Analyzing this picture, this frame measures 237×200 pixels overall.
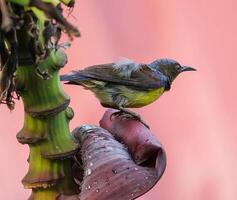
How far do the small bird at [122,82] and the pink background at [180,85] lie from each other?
36cm

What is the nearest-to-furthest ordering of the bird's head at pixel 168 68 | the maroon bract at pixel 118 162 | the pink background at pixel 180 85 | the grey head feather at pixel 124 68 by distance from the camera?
the maroon bract at pixel 118 162, the grey head feather at pixel 124 68, the bird's head at pixel 168 68, the pink background at pixel 180 85

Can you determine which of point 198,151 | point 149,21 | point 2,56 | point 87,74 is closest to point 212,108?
point 198,151

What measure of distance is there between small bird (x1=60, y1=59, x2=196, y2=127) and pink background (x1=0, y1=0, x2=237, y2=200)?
1.19 feet

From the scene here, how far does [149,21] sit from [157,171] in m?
0.79

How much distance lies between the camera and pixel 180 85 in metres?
1.17

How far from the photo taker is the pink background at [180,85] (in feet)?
3.64

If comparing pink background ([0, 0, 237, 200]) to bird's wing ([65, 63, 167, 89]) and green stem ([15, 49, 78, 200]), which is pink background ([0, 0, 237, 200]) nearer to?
bird's wing ([65, 63, 167, 89])

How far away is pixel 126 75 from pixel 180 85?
1.56 feet

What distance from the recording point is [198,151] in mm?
1125

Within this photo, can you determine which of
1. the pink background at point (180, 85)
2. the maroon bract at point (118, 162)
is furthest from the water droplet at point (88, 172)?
the pink background at point (180, 85)

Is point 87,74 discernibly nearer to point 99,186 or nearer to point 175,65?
point 175,65

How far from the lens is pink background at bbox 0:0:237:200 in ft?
3.64

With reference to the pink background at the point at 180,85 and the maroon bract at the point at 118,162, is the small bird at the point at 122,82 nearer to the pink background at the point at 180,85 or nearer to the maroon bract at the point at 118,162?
the maroon bract at the point at 118,162

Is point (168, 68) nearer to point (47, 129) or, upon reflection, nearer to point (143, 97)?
point (143, 97)
